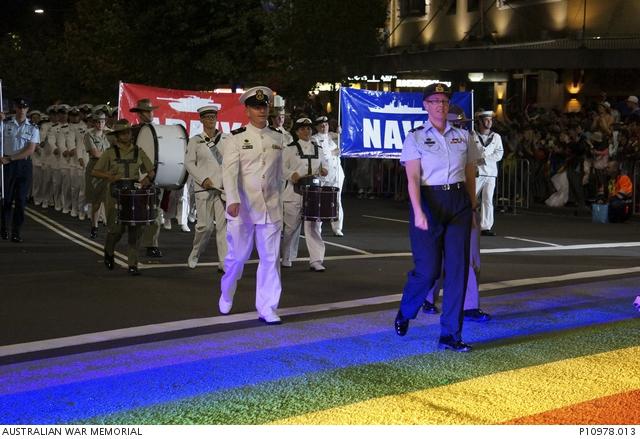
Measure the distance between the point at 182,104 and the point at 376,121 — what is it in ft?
10.9

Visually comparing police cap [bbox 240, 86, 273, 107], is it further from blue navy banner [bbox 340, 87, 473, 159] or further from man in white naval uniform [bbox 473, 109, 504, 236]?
blue navy banner [bbox 340, 87, 473, 159]

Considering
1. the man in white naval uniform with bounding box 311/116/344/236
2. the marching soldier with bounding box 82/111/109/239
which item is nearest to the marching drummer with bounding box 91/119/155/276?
the marching soldier with bounding box 82/111/109/239

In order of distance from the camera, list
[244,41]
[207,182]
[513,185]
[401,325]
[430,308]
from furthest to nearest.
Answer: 1. [244,41]
2. [513,185]
3. [207,182]
4. [430,308]
5. [401,325]

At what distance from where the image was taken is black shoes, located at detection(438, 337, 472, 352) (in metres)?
8.57

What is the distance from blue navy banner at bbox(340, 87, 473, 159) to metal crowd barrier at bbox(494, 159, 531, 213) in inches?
200

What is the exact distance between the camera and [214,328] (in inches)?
379

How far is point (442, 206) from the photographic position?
866 cm

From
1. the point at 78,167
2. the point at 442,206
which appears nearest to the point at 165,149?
the point at 442,206

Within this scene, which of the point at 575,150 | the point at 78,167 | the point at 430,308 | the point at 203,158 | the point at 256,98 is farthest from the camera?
the point at 78,167

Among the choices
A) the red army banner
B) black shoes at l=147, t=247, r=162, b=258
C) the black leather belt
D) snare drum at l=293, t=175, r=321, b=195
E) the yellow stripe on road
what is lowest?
the yellow stripe on road

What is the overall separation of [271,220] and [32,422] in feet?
12.8

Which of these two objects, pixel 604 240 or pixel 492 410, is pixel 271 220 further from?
pixel 604 240

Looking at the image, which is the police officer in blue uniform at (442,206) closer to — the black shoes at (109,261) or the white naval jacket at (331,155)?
the black shoes at (109,261)

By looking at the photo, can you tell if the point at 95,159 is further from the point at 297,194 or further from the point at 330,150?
the point at 297,194
